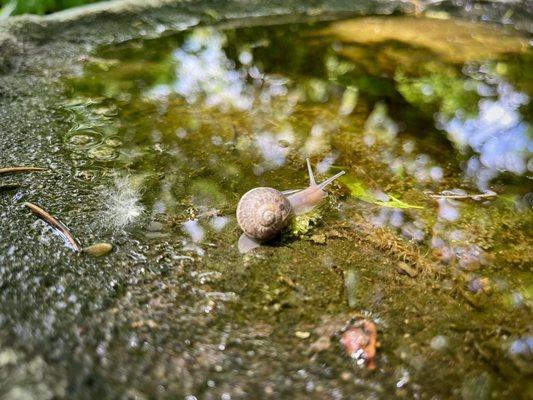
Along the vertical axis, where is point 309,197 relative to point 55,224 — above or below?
below

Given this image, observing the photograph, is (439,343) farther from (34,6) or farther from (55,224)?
(34,6)

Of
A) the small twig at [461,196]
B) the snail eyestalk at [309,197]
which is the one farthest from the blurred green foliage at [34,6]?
the small twig at [461,196]

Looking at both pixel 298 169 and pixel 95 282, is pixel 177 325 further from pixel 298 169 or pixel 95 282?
pixel 298 169

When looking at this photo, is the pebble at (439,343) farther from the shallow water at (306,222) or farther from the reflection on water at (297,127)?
the reflection on water at (297,127)

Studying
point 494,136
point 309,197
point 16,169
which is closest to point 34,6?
point 16,169

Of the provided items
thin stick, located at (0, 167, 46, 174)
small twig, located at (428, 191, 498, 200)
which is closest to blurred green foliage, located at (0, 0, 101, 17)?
thin stick, located at (0, 167, 46, 174)
